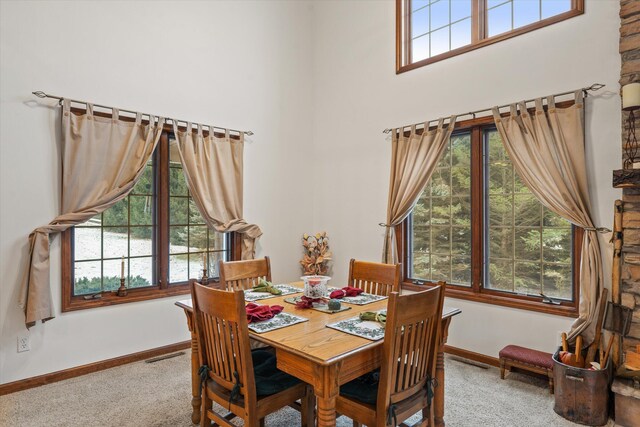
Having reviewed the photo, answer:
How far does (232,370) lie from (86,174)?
7.40 feet

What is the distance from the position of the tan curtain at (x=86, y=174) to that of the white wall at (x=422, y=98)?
7.16 feet

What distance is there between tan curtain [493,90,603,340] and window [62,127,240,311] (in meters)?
3.03

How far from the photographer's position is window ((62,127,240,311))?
323 centimetres

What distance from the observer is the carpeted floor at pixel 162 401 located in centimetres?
243

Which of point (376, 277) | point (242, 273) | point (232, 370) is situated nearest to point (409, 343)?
point (232, 370)

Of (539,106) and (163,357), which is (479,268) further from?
(163,357)

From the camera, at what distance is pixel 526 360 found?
2877 millimetres

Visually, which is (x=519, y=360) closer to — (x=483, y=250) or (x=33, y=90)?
(x=483, y=250)

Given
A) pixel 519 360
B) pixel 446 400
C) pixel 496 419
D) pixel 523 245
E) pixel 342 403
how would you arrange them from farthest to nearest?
1. pixel 523 245
2. pixel 519 360
3. pixel 446 400
4. pixel 496 419
5. pixel 342 403

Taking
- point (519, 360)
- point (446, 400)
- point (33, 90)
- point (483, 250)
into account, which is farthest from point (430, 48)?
point (33, 90)

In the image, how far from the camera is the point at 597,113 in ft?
9.16

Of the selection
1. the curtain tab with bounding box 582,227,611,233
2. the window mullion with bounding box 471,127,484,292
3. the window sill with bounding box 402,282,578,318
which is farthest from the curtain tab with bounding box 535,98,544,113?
the window sill with bounding box 402,282,578,318

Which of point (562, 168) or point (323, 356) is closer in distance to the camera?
point (323, 356)

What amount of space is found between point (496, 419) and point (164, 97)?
12.5 ft
